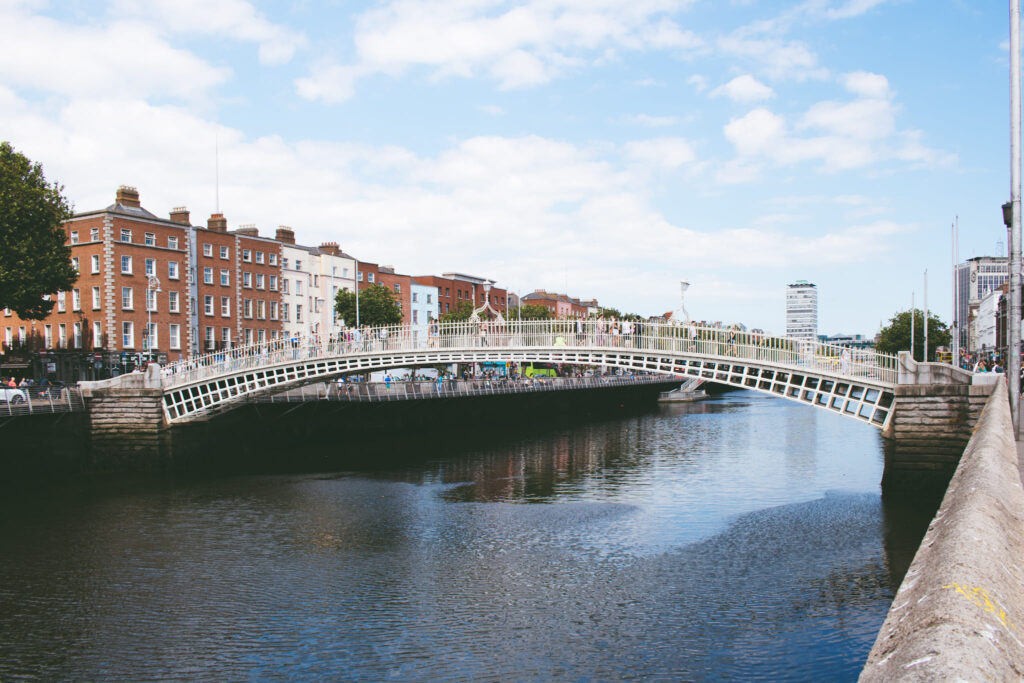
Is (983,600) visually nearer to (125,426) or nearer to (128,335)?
(125,426)

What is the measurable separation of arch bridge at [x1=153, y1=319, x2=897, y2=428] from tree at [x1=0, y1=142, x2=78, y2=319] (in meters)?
8.56

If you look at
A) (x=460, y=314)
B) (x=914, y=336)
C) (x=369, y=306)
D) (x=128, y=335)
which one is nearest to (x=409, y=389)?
(x=128, y=335)

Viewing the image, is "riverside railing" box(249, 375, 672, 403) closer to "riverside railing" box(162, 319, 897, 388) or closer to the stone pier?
"riverside railing" box(162, 319, 897, 388)

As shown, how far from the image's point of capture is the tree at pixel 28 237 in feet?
116

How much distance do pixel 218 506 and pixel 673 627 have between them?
16.3 metres

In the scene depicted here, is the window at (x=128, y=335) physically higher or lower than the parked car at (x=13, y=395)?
higher

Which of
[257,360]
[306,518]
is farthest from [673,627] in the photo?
[257,360]

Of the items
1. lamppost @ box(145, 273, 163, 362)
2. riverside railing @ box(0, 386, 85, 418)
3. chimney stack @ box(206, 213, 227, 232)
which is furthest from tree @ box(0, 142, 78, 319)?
chimney stack @ box(206, 213, 227, 232)

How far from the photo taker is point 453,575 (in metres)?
16.7

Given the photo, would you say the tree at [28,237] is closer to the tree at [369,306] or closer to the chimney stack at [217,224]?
the chimney stack at [217,224]

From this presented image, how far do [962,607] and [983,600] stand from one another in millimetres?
172

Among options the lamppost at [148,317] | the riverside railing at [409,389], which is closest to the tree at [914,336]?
the riverside railing at [409,389]

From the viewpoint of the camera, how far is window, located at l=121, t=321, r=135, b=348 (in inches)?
1913

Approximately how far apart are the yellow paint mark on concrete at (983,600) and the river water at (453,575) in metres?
8.78
